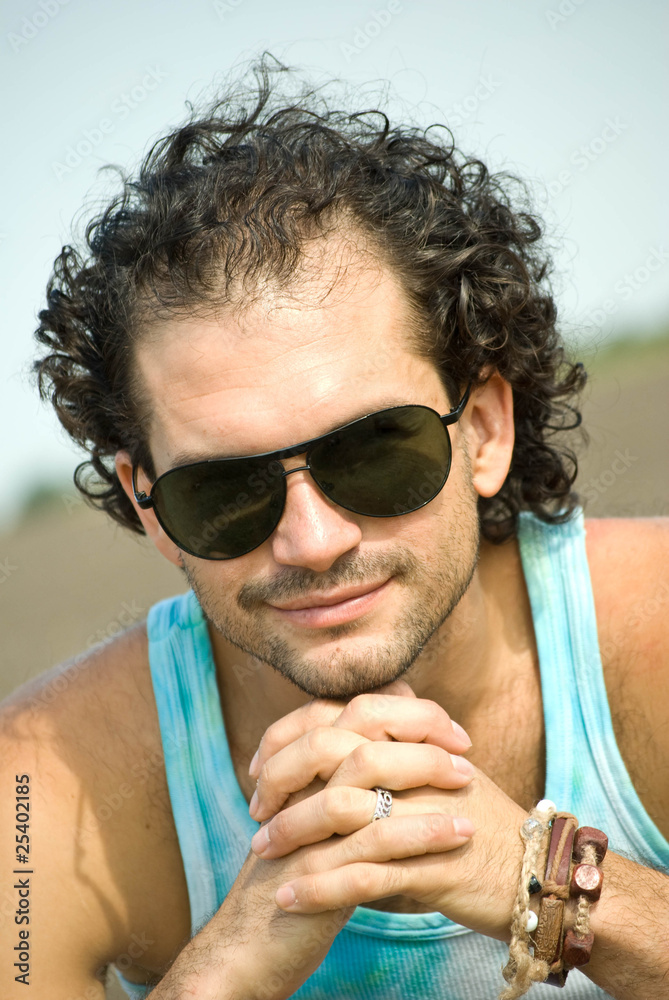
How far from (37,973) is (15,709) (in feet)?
3.16

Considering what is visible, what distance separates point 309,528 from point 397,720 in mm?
610

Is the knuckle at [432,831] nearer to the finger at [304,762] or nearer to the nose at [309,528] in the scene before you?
the finger at [304,762]

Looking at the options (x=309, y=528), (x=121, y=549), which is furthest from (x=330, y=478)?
(x=121, y=549)

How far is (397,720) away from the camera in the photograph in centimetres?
237

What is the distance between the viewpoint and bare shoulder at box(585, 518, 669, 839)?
115 inches

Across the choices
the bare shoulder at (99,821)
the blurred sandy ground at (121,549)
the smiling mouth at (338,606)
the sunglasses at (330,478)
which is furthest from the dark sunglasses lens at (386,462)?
the blurred sandy ground at (121,549)

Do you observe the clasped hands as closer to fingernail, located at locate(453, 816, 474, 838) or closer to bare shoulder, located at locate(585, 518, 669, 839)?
fingernail, located at locate(453, 816, 474, 838)

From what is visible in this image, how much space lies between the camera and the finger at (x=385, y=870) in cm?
218

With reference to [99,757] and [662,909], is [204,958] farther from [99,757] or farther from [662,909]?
[662,909]

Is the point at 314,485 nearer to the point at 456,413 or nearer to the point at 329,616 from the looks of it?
the point at 329,616

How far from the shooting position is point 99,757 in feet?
10.3

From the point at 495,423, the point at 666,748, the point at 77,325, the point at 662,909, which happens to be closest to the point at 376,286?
the point at 495,423

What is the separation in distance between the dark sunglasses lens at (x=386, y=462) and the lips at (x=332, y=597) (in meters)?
0.23

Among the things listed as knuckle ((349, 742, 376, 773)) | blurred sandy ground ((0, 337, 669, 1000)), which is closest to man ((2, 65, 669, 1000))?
knuckle ((349, 742, 376, 773))
